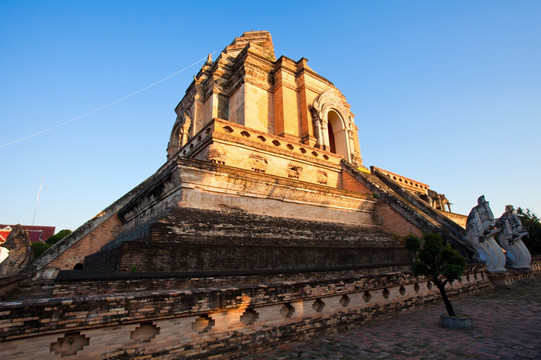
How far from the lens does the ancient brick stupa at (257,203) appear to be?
598 cm

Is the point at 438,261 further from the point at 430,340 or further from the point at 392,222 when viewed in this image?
the point at 392,222

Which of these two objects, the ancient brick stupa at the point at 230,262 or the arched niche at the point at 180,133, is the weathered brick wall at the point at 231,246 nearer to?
the ancient brick stupa at the point at 230,262

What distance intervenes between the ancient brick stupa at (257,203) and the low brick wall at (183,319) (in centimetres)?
139

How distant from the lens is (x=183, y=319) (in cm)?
372

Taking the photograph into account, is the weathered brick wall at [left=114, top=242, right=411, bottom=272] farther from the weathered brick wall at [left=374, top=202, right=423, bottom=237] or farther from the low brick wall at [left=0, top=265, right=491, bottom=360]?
the weathered brick wall at [left=374, top=202, right=423, bottom=237]

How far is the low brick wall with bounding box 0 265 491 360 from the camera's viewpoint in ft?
9.56

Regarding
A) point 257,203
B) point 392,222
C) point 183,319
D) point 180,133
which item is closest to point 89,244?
point 257,203

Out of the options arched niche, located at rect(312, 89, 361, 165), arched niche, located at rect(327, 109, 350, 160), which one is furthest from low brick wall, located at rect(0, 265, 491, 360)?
arched niche, located at rect(327, 109, 350, 160)

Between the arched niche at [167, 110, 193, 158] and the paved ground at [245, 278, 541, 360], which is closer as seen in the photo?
the paved ground at [245, 278, 541, 360]

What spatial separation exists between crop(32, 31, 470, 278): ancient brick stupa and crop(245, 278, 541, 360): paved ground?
1.84m

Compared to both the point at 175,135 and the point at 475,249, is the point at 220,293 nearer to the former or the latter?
the point at 475,249

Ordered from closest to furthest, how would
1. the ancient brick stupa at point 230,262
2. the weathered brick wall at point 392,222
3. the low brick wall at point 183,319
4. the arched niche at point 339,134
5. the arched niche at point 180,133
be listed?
the low brick wall at point 183,319 < the ancient brick stupa at point 230,262 < the weathered brick wall at point 392,222 < the arched niche at point 339,134 < the arched niche at point 180,133

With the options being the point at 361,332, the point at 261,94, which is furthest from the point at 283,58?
the point at 361,332

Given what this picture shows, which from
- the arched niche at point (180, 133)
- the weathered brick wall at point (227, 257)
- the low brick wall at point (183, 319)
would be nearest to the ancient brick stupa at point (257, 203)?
the weathered brick wall at point (227, 257)
